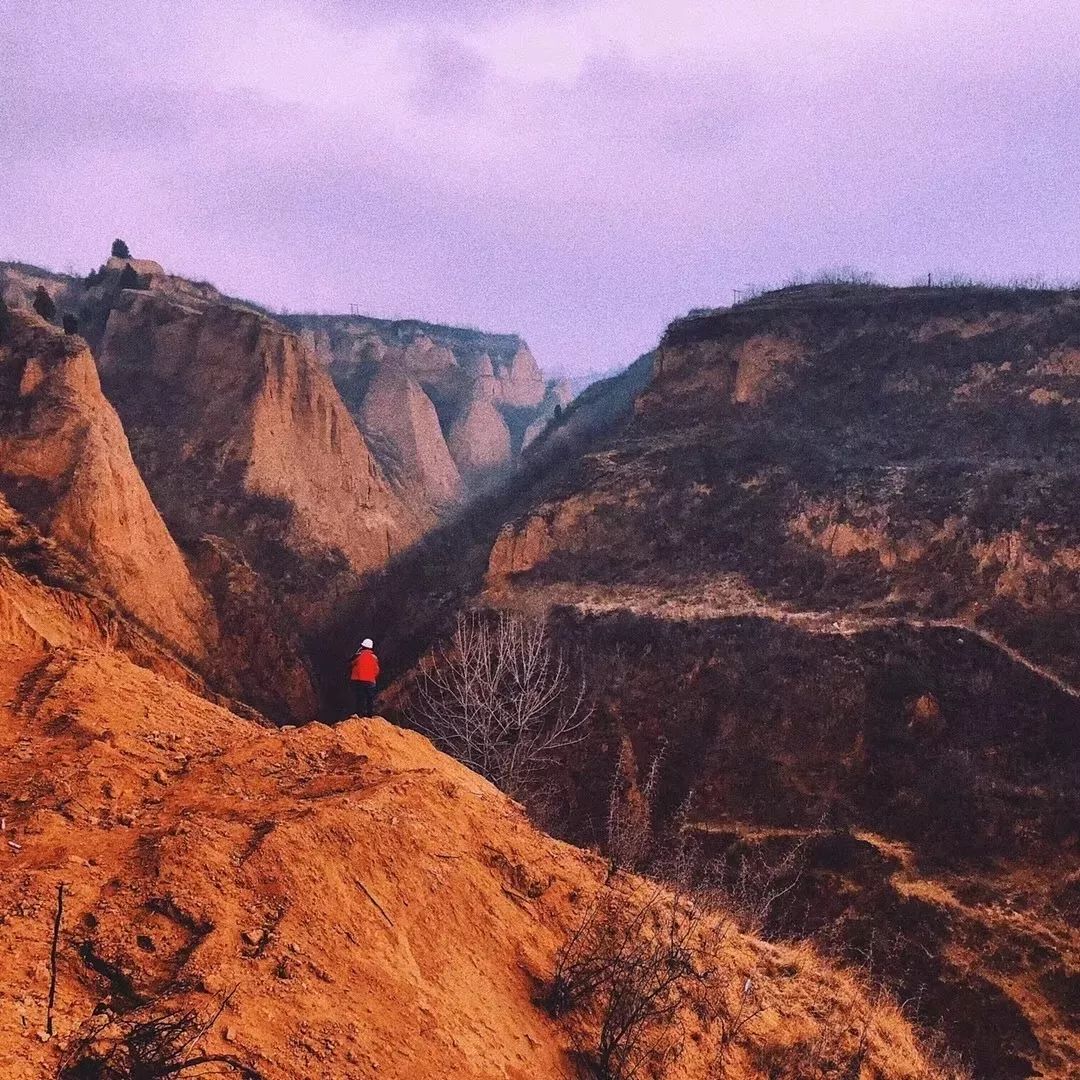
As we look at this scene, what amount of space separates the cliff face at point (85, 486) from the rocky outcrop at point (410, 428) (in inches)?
1167

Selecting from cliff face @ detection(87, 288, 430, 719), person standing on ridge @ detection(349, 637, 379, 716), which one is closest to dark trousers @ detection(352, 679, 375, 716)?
person standing on ridge @ detection(349, 637, 379, 716)

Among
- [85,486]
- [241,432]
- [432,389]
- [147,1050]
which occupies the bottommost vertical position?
[147,1050]

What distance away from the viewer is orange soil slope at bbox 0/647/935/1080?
413cm

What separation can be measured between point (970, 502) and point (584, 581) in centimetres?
1039

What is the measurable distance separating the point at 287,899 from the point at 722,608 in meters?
17.3

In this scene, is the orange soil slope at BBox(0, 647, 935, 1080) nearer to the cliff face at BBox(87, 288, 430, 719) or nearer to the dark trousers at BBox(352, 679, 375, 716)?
the dark trousers at BBox(352, 679, 375, 716)

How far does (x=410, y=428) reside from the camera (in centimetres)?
5531

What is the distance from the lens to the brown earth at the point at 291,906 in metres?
4.11

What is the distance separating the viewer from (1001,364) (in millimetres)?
25672

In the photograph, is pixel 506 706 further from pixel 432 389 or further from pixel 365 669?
pixel 432 389

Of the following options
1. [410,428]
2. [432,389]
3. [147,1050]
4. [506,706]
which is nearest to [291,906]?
[147,1050]

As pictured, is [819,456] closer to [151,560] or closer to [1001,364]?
[1001,364]

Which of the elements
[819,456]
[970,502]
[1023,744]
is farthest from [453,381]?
[1023,744]

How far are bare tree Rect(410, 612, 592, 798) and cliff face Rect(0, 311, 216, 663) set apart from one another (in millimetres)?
6772
